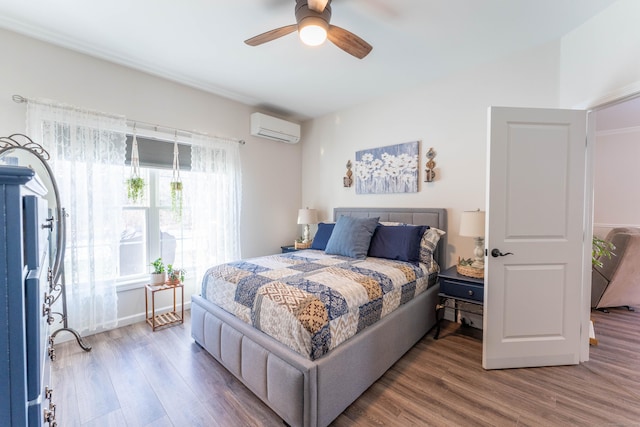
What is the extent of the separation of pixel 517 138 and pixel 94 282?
3.97m

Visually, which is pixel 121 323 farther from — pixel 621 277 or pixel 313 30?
pixel 621 277

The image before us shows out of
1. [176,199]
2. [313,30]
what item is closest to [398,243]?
[313,30]

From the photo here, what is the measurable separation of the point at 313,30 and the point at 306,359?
83.8 inches

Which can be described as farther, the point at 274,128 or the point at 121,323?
the point at 274,128

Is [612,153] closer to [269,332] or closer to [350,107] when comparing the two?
[350,107]

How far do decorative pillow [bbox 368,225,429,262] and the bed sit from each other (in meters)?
0.42

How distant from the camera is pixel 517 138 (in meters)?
2.14

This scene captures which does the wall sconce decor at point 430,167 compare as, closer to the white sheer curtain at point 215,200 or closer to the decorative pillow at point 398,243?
the decorative pillow at point 398,243

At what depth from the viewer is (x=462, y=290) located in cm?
247

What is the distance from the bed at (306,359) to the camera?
154cm

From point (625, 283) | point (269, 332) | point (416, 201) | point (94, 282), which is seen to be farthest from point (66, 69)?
point (625, 283)

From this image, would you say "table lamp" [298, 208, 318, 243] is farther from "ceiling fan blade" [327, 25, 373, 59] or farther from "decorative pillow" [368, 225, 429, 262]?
"ceiling fan blade" [327, 25, 373, 59]

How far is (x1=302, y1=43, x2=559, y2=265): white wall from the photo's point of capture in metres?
2.64

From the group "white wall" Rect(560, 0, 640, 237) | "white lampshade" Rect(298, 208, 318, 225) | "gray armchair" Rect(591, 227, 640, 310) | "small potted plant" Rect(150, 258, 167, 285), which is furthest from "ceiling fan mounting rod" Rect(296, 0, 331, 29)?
"gray armchair" Rect(591, 227, 640, 310)
